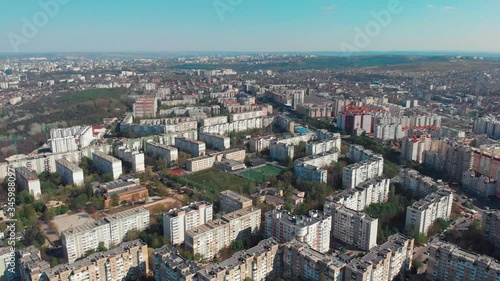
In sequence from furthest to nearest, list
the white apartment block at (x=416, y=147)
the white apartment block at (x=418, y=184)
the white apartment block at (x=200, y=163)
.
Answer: the white apartment block at (x=416, y=147) → the white apartment block at (x=200, y=163) → the white apartment block at (x=418, y=184)

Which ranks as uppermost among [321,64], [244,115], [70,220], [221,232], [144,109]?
[321,64]

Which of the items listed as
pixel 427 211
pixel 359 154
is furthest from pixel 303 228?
pixel 359 154

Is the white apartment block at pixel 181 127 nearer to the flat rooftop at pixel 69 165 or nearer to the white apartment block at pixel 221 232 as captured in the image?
the flat rooftop at pixel 69 165

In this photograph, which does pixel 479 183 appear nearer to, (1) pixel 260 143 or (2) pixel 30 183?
(1) pixel 260 143

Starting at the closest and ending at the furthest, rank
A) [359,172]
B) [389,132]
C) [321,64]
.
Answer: [359,172], [389,132], [321,64]

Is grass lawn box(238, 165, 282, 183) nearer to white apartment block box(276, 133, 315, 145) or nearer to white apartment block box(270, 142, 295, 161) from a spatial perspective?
white apartment block box(270, 142, 295, 161)

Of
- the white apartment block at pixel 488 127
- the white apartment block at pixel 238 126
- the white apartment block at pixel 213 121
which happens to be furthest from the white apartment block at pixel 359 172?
the white apartment block at pixel 213 121

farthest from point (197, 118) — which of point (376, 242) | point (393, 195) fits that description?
point (376, 242)
